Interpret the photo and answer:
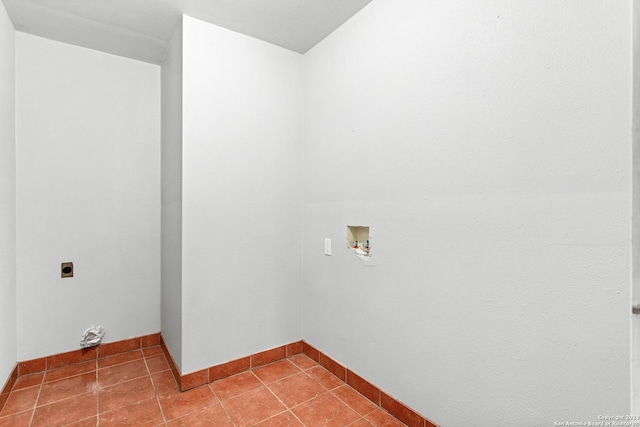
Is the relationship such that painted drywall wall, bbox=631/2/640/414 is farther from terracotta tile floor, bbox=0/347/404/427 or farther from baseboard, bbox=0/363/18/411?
baseboard, bbox=0/363/18/411

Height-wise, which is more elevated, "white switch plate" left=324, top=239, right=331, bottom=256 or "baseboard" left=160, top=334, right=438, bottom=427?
"white switch plate" left=324, top=239, right=331, bottom=256

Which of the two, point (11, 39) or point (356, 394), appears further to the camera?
point (11, 39)

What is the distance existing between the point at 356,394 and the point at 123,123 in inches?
98.0

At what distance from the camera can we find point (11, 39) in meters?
1.97

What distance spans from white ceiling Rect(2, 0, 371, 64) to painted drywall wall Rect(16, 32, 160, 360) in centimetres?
25

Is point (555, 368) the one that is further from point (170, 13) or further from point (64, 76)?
point (64, 76)

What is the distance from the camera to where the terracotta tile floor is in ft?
5.35

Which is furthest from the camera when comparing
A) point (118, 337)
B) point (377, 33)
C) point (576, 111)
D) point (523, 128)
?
point (118, 337)

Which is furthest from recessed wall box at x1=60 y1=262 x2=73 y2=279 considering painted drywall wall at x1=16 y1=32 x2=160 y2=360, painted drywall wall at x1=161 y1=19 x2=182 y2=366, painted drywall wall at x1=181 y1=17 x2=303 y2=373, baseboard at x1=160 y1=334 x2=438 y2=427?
painted drywall wall at x1=181 y1=17 x2=303 y2=373

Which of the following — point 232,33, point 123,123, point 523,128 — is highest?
point 232,33

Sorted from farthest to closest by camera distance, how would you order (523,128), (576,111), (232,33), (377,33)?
(232,33) < (377,33) < (523,128) < (576,111)

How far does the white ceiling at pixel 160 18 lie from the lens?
1.80m

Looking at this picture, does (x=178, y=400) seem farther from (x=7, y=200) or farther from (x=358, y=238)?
(x=7, y=200)

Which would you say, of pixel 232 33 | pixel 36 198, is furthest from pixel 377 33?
pixel 36 198
